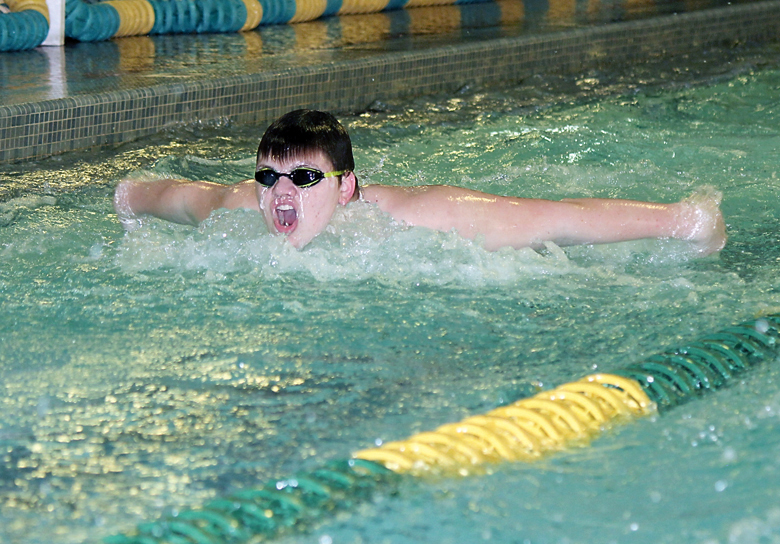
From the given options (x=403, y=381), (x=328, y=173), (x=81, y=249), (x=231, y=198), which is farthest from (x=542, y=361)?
(x=81, y=249)

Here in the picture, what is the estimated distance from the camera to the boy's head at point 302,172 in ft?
10.2

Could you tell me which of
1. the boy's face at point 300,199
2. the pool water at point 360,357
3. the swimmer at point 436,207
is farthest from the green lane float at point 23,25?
the boy's face at point 300,199

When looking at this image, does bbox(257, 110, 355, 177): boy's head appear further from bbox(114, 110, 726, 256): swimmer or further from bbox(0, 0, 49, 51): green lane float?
bbox(0, 0, 49, 51): green lane float

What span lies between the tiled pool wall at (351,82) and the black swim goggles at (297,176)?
2.53 metres

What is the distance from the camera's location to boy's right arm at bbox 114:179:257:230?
11.5ft

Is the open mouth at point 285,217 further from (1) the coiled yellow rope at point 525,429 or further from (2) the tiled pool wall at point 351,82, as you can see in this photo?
(2) the tiled pool wall at point 351,82

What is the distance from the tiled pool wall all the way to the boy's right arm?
1.74 metres

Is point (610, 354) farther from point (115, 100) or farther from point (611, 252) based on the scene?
point (115, 100)

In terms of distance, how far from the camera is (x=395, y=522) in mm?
2016

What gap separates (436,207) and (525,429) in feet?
3.63

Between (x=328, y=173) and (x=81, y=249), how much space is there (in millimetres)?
1125

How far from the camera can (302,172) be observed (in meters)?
3.12

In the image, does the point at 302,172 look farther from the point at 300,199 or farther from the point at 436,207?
the point at 436,207

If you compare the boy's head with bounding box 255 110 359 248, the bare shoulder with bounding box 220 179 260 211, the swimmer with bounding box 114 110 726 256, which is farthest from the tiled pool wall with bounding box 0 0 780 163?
the boy's head with bounding box 255 110 359 248
